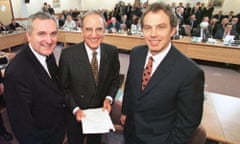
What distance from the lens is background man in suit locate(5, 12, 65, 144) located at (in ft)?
4.32

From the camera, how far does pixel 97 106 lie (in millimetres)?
1833

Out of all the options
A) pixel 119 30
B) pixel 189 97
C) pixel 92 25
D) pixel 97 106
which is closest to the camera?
pixel 189 97

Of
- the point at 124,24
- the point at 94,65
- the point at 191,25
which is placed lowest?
the point at 94,65

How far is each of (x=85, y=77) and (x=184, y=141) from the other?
96 cm

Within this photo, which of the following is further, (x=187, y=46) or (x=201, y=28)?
(x=201, y=28)

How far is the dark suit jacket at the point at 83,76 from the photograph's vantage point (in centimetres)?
170

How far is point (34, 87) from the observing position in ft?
4.56

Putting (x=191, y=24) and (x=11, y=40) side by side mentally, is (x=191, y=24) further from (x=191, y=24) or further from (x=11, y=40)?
(x=11, y=40)

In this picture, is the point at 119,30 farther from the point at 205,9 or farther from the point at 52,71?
the point at 52,71

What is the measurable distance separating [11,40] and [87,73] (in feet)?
20.8

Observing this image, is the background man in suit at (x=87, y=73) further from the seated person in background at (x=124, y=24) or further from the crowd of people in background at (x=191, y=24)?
the seated person in background at (x=124, y=24)

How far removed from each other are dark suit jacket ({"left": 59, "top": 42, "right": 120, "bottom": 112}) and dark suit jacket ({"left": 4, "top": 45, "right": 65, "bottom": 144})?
151 millimetres

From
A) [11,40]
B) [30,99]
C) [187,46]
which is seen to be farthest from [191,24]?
[30,99]

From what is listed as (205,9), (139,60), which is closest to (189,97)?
(139,60)
